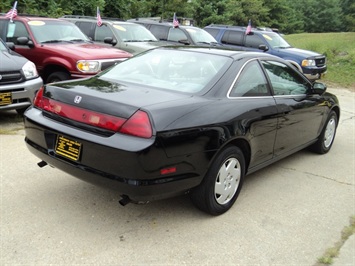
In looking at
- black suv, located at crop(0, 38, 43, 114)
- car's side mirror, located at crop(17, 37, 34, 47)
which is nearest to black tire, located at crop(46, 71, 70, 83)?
car's side mirror, located at crop(17, 37, 34, 47)

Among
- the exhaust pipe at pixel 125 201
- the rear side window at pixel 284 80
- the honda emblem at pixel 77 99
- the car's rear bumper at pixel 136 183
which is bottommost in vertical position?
the exhaust pipe at pixel 125 201

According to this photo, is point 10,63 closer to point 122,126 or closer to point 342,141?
point 122,126

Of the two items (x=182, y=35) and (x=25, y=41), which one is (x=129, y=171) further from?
(x=182, y=35)

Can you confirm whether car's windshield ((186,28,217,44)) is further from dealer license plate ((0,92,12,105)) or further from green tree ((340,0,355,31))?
green tree ((340,0,355,31))

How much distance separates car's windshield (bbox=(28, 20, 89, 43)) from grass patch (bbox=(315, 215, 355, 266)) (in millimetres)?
6713

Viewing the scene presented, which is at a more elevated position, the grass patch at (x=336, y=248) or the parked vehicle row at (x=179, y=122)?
the parked vehicle row at (x=179, y=122)

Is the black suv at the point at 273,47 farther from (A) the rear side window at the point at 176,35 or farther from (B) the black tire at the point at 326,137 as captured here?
(B) the black tire at the point at 326,137

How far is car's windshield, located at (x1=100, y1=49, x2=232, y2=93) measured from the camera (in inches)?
143

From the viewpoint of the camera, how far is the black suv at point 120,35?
9.88m

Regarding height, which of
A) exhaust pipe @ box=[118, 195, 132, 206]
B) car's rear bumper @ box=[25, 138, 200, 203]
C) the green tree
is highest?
the green tree

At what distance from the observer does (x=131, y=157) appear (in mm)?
2803

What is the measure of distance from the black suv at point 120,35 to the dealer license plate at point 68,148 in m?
6.79

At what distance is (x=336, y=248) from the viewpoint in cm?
320

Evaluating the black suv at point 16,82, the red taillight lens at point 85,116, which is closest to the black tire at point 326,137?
the red taillight lens at point 85,116
